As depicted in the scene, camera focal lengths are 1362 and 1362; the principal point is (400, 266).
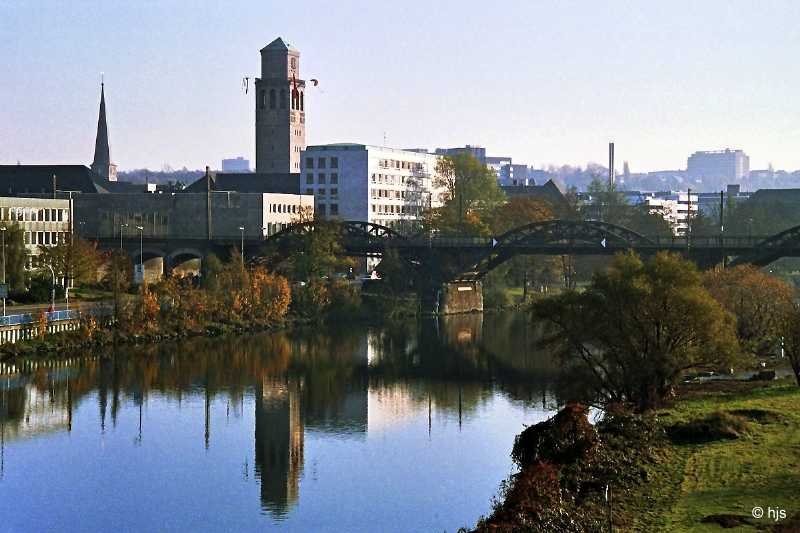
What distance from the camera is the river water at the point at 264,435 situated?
40594mm

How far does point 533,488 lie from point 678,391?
787 inches

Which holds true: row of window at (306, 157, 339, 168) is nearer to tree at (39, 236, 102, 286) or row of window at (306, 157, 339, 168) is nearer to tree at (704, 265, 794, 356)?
tree at (39, 236, 102, 286)

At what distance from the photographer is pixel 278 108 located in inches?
6412

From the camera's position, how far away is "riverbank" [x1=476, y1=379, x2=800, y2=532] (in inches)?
1203

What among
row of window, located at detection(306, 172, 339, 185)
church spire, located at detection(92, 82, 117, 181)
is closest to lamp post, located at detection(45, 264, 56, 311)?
row of window, located at detection(306, 172, 339, 185)

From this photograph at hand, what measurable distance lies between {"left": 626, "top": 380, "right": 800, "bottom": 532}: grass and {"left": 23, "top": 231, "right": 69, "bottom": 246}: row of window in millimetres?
62470

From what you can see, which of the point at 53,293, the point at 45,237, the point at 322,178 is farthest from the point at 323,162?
the point at 53,293

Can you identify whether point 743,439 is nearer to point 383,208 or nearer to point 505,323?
point 505,323

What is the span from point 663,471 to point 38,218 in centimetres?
7258

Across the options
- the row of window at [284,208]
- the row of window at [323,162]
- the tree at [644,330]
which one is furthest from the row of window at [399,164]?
the tree at [644,330]

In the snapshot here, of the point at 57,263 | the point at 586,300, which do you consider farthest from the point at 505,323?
the point at 586,300

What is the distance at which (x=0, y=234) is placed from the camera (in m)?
82.6

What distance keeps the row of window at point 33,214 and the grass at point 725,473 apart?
60.4 metres

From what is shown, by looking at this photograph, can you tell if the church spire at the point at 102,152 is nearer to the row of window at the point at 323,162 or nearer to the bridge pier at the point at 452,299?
the row of window at the point at 323,162
